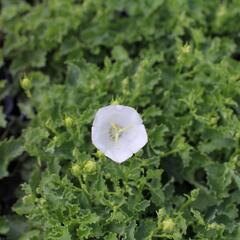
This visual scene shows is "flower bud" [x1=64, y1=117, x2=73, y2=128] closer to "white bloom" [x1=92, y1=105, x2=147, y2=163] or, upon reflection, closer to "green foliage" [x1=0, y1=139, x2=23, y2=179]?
"white bloom" [x1=92, y1=105, x2=147, y2=163]

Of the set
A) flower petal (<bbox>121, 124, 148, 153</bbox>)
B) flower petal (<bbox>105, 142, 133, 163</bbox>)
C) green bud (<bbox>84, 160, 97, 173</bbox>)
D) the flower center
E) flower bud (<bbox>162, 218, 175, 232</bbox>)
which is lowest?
flower bud (<bbox>162, 218, 175, 232</bbox>)

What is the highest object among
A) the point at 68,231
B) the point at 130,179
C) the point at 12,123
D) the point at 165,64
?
the point at 165,64

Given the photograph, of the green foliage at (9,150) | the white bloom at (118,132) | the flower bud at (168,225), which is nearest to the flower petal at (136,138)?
the white bloom at (118,132)

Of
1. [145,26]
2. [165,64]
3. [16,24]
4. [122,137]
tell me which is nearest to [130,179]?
[122,137]

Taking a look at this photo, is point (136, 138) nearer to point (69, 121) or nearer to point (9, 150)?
point (69, 121)

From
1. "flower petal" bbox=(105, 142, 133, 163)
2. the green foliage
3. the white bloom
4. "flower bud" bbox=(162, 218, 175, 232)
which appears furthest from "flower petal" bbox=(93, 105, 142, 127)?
the green foliage

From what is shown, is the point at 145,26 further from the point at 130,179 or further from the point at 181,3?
the point at 130,179
